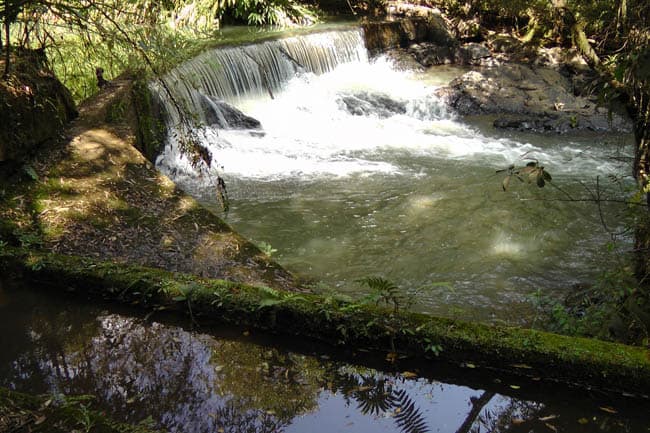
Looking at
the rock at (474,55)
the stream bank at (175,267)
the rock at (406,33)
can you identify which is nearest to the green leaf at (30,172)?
the stream bank at (175,267)

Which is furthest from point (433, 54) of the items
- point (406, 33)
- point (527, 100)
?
point (527, 100)

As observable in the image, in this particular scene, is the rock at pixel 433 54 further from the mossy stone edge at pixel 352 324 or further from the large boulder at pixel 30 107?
the mossy stone edge at pixel 352 324

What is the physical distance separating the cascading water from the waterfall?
0.04 meters

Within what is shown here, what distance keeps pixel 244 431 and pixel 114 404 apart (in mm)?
753

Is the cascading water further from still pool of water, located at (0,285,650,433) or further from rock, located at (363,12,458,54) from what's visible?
rock, located at (363,12,458,54)

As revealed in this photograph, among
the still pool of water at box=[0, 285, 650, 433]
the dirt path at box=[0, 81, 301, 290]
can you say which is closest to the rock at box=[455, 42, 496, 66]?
the dirt path at box=[0, 81, 301, 290]

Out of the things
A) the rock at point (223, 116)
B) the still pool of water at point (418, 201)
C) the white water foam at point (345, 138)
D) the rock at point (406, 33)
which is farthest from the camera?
the rock at point (406, 33)

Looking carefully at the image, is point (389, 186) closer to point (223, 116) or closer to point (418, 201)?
point (418, 201)

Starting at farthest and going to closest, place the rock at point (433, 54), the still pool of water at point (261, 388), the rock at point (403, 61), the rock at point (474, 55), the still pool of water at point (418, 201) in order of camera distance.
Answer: the rock at point (433, 54) → the rock at point (474, 55) → the rock at point (403, 61) → the still pool of water at point (418, 201) → the still pool of water at point (261, 388)

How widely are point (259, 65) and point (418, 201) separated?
6.69 meters

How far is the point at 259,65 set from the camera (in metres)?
12.9

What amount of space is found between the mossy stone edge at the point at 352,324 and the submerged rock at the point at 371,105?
9077 mm

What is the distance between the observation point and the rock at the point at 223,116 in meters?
10.3

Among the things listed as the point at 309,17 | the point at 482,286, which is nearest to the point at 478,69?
the point at 309,17
